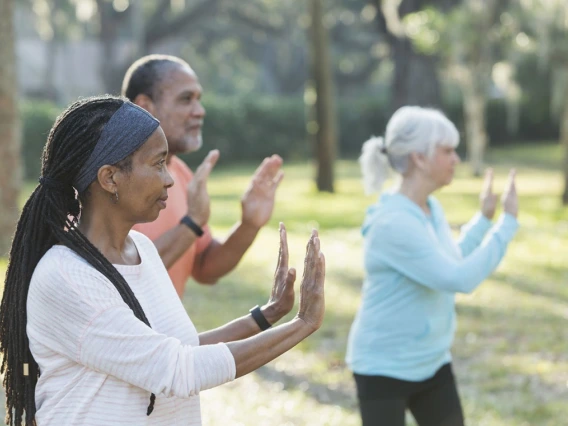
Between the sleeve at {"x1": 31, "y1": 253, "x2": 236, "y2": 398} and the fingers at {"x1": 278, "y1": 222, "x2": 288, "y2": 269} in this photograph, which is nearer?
the sleeve at {"x1": 31, "y1": 253, "x2": 236, "y2": 398}

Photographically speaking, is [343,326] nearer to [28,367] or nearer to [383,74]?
[28,367]

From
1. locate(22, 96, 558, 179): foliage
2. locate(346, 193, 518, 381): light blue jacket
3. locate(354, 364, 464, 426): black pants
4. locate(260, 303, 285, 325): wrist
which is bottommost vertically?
locate(22, 96, 558, 179): foliage

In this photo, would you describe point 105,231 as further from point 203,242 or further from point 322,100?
point 322,100

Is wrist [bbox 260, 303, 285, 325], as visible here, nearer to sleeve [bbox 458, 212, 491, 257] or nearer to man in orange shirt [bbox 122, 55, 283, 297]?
man in orange shirt [bbox 122, 55, 283, 297]

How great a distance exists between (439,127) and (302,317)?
203 centimetres

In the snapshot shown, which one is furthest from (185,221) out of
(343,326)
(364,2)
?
(364,2)

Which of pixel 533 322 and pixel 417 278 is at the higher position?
pixel 417 278

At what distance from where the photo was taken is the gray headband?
2.56 m

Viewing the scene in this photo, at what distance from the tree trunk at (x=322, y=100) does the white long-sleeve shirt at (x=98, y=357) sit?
1849cm

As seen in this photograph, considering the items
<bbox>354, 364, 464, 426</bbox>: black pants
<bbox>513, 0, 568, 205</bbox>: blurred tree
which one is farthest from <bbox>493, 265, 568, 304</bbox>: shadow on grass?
<bbox>513, 0, 568, 205</bbox>: blurred tree

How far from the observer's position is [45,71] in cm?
5438

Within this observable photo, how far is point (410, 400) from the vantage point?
4.28 meters

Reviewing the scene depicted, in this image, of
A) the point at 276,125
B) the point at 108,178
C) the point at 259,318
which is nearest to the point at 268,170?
the point at 259,318

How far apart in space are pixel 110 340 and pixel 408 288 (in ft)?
6.80
